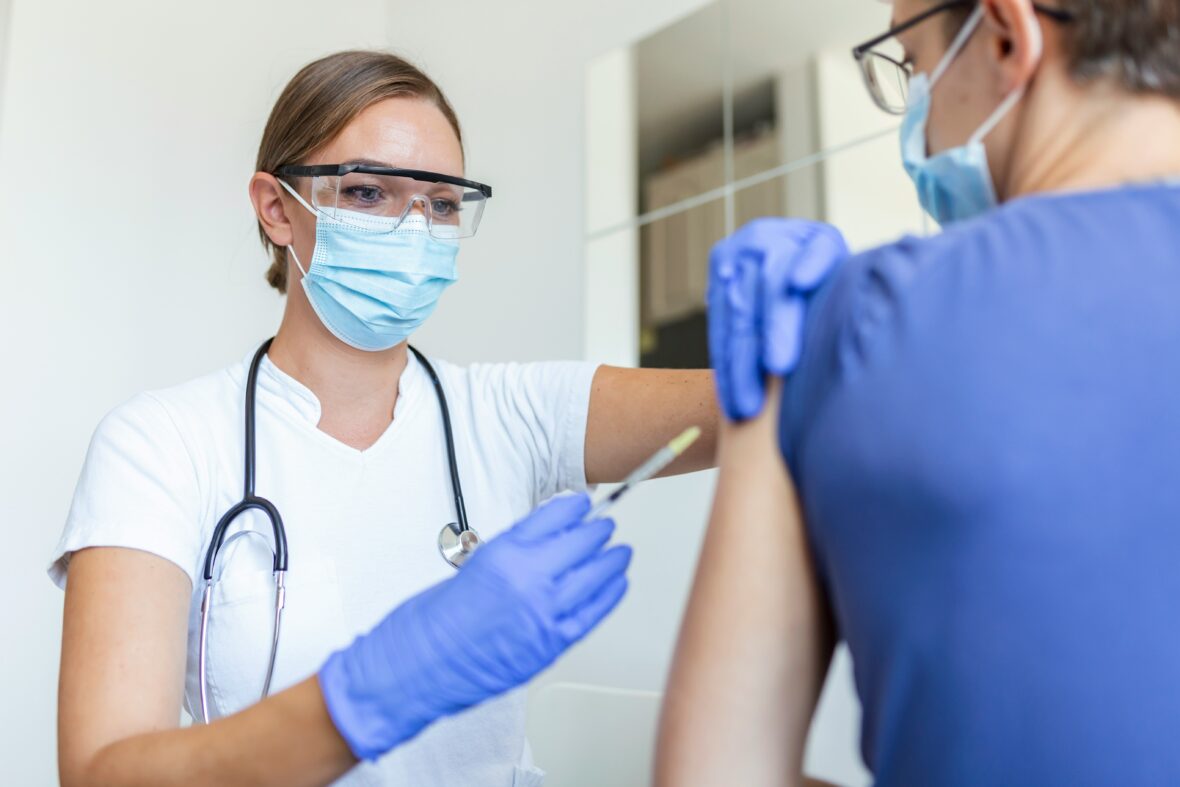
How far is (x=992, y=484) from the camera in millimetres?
510

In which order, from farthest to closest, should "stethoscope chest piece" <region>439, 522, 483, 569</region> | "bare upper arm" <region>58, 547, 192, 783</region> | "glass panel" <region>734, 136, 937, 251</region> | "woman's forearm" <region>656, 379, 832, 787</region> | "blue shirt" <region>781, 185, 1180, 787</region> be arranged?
"glass panel" <region>734, 136, 937, 251</region> < "stethoscope chest piece" <region>439, 522, 483, 569</region> < "bare upper arm" <region>58, 547, 192, 783</region> < "woman's forearm" <region>656, 379, 832, 787</region> < "blue shirt" <region>781, 185, 1180, 787</region>

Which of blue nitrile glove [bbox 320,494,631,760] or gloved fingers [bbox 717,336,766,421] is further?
blue nitrile glove [bbox 320,494,631,760]

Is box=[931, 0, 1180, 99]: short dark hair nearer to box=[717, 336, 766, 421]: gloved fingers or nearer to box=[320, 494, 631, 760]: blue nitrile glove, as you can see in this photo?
box=[717, 336, 766, 421]: gloved fingers

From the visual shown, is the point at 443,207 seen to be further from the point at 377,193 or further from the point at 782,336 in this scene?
the point at 782,336

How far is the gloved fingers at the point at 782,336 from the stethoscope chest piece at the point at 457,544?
724 mm

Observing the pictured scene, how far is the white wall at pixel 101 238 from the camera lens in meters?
2.34

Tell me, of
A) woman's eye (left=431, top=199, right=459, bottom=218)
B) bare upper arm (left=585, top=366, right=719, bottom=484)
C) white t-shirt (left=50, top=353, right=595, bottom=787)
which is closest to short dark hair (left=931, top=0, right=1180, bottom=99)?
bare upper arm (left=585, top=366, right=719, bottom=484)

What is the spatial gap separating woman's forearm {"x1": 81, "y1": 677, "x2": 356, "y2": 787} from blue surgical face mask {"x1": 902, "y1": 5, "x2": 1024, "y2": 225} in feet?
2.17

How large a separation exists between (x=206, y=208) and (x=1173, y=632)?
9.13 feet

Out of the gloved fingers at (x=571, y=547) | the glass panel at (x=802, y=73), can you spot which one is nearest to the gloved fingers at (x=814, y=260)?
the gloved fingers at (x=571, y=547)

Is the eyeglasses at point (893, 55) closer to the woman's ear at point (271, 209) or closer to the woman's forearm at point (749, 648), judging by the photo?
the woman's forearm at point (749, 648)

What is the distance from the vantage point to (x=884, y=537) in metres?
0.55

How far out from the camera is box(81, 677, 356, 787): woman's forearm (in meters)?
0.85

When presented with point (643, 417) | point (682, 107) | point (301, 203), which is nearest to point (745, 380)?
point (643, 417)
